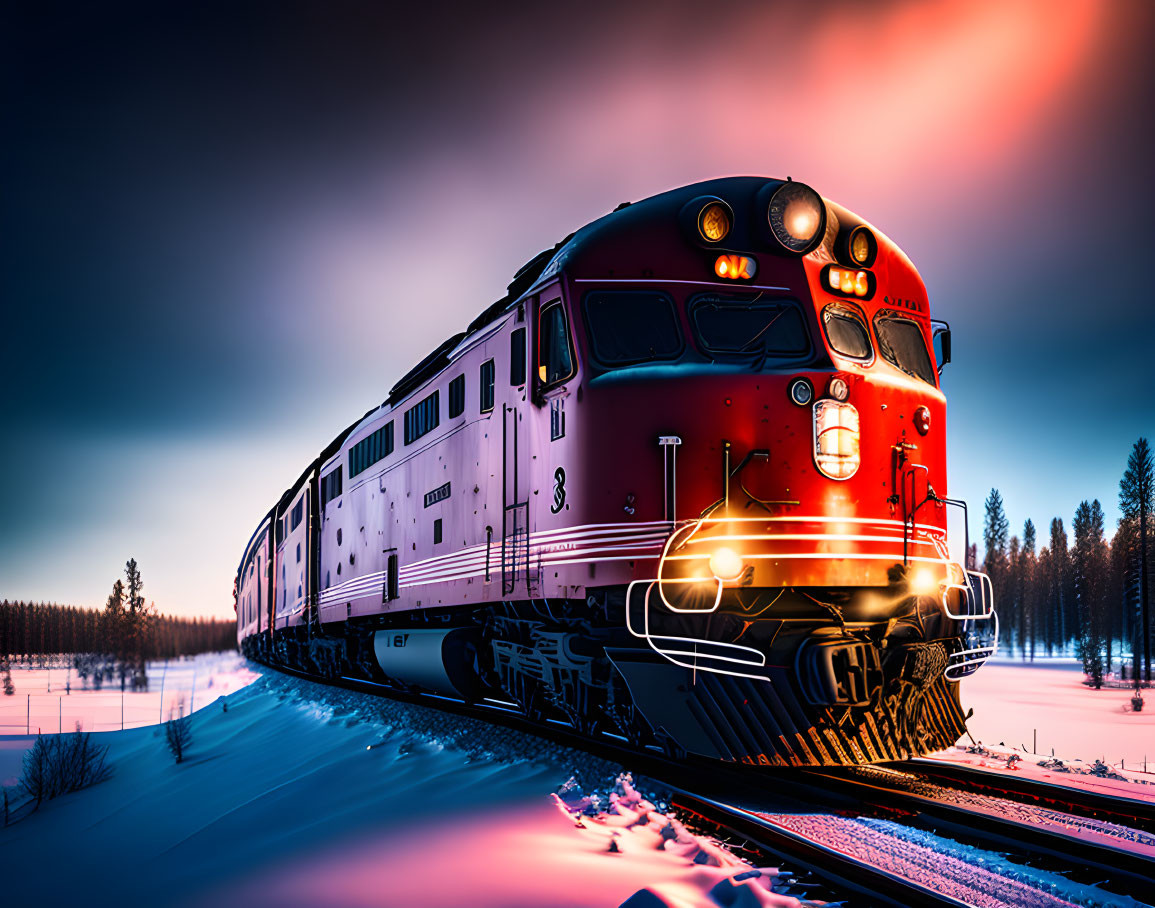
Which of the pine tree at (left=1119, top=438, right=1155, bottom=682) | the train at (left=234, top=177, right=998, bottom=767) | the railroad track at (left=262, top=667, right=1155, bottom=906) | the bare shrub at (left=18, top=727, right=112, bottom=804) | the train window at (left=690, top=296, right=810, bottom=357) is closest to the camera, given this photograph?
the railroad track at (left=262, top=667, right=1155, bottom=906)

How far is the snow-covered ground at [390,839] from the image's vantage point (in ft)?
16.0

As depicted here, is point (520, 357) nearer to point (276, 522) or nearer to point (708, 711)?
point (708, 711)

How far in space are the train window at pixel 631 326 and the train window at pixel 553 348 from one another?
11.8 inches

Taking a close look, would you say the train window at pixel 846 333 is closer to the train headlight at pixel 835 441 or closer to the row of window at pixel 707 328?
the row of window at pixel 707 328

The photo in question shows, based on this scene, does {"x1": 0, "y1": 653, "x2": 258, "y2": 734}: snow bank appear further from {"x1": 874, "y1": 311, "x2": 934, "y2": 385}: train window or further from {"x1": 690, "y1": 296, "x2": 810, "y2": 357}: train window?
{"x1": 874, "y1": 311, "x2": 934, "y2": 385}: train window

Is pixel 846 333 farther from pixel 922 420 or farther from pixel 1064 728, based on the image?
pixel 1064 728

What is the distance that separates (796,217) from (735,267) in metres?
0.68

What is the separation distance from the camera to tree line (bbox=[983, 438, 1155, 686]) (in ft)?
166

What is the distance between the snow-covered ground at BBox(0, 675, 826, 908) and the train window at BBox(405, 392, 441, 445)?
3867 mm

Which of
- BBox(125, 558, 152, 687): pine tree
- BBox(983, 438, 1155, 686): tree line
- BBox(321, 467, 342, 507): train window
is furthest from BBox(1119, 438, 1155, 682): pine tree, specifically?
BBox(125, 558, 152, 687): pine tree

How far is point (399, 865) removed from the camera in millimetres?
5312

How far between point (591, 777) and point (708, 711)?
138 cm

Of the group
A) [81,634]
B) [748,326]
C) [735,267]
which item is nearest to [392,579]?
[748,326]

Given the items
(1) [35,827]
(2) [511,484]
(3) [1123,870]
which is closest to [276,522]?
(1) [35,827]
